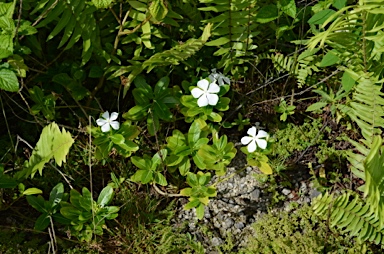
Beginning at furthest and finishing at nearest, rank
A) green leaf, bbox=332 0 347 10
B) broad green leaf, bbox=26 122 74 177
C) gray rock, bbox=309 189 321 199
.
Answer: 1. gray rock, bbox=309 189 321 199
2. green leaf, bbox=332 0 347 10
3. broad green leaf, bbox=26 122 74 177

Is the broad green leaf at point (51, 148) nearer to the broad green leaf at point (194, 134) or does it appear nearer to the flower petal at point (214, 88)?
the broad green leaf at point (194, 134)

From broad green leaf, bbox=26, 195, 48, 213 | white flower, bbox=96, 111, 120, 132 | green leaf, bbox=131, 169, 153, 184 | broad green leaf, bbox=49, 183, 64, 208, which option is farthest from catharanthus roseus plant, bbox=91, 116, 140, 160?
broad green leaf, bbox=26, 195, 48, 213

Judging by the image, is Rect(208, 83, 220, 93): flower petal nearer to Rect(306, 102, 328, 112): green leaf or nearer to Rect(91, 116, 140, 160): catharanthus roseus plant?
Rect(91, 116, 140, 160): catharanthus roseus plant

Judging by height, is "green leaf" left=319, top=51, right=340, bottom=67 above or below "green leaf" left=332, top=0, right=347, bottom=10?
below

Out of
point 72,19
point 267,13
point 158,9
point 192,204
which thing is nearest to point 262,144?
point 192,204

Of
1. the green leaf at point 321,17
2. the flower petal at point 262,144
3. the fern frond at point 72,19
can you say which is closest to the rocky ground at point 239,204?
the flower petal at point 262,144

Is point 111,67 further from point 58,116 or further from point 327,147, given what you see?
point 327,147
